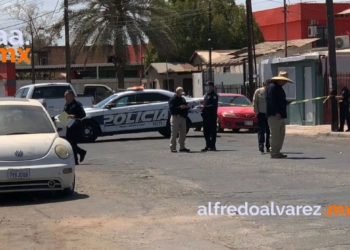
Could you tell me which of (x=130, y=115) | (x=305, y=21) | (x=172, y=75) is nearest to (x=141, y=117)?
(x=130, y=115)

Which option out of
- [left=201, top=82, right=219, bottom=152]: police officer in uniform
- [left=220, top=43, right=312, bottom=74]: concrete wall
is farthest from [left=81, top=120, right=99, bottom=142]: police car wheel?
[left=220, top=43, right=312, bottom=74]: concrete wall

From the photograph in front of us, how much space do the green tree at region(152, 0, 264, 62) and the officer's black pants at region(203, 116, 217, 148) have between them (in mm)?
44985

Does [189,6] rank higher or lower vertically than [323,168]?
higher

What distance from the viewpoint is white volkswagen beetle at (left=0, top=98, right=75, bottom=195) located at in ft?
36.8

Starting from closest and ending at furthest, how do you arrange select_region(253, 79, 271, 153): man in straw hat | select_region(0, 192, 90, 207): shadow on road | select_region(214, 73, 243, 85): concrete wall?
select_region(0, 192, 90, 207): shadow on road
select_region(253, 79, 271, 153): man in straw hat
select_region(214, 73, 243, 85): concrete wall

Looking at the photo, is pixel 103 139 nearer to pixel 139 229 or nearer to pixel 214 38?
pixel 139 229

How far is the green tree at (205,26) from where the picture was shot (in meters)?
65.1

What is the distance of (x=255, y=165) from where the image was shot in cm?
1538

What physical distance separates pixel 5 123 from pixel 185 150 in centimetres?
803

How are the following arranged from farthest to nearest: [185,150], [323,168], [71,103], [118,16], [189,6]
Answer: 1. [189,6]
2. [118,16]
3. [185,150]
4. [71,103]
5. [323,168]

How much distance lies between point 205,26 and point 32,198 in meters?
54.6

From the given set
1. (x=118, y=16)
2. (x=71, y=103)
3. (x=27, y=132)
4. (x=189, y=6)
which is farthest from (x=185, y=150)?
(x=189, y=6)

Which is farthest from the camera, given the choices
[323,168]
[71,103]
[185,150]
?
[185,150]

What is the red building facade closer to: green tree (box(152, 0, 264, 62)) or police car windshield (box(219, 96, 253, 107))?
green tree (box(152, 0, 264, 62))
